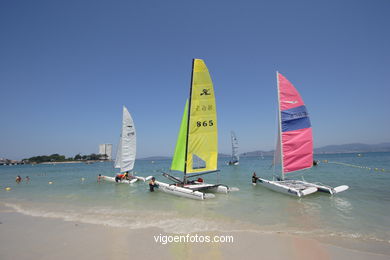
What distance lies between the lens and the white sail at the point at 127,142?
21953mm

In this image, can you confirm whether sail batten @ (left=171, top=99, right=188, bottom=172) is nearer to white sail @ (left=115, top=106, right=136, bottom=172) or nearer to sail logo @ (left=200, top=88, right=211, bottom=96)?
sail logo @ (left=200, top=88, right=211, bottom=96)

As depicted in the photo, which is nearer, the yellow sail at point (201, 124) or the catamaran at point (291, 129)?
the yellow sail at point (201, 124)

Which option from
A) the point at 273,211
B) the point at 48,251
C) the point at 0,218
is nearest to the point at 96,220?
the point at 48,251

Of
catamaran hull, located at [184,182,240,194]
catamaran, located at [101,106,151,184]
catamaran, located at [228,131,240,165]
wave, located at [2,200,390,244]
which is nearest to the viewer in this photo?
wave, located at [2,200,390,244]

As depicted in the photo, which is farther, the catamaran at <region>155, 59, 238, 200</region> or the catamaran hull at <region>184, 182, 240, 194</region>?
the catamaran at <region>155, 59, 238, 200</region>

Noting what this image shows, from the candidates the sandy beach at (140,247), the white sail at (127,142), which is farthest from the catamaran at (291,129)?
the white sail at (127,142)

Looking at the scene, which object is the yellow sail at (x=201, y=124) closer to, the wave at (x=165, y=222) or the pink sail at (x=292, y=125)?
the pink sail at (x=292, y=125)

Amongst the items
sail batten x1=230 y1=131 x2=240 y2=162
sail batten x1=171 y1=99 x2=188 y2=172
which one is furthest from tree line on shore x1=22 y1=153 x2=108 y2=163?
sail batten x1=171 y1=99 x2=188 y2=172

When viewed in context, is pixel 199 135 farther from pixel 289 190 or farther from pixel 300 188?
pixel 300 188

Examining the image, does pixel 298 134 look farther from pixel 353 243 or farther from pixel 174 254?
pixel 174 254

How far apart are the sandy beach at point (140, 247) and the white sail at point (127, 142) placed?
14191mm

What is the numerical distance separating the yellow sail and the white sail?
10.5 meters

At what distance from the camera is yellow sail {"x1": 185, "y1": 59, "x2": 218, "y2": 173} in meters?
13.7

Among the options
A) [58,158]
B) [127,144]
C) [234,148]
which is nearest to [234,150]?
[234,148]
